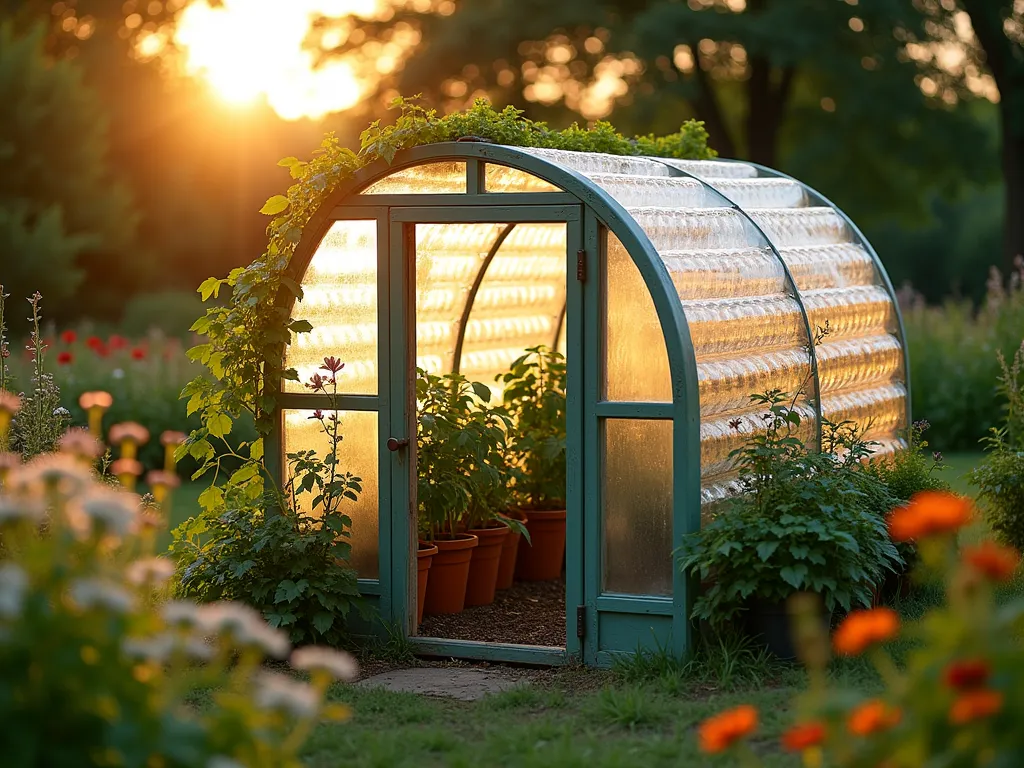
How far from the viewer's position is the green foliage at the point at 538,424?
9.56 m

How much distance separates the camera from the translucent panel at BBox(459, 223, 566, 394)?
9891 millimetres

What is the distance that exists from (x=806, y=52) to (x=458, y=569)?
49.1 ft

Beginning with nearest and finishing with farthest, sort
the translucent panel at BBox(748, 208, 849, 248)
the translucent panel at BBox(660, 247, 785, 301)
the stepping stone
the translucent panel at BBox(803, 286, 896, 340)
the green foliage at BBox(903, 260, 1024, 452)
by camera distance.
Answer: the stepping stone, the translucent panel at BBox(660, 247, 785, 301), the translucent panel at BBox(803, 286, 896, 340), the translucent panel at BBox(748, 208, 849, 248), the green foliage at BBox(903, 260, 1024, 452)

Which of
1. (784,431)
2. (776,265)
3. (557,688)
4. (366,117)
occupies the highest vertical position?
(366,117)

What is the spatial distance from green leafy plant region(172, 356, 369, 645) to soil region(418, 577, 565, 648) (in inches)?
28.5

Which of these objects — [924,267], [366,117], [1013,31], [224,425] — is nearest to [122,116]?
[366,117]

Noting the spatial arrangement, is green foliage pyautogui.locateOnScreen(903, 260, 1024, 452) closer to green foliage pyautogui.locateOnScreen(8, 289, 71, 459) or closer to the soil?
the soil

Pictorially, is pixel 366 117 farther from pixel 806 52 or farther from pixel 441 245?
pixel 441 245

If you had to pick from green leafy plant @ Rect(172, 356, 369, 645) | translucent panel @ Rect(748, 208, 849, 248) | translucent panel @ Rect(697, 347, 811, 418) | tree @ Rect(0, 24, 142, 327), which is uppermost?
tree @ Rect(0, 24, 142, 327)

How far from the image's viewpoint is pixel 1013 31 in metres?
22.9

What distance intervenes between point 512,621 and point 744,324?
2.32 meters

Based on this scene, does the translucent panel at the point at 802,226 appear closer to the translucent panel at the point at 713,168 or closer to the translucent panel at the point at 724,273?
the translucent panel at the point at 724,273

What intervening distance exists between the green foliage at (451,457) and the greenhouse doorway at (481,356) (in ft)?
0.05

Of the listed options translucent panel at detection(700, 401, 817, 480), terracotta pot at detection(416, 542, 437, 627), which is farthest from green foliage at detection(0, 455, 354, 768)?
terracotta pot at detection(416, 542, 437, 627)
